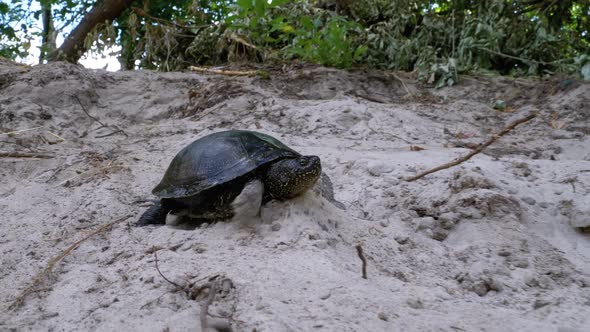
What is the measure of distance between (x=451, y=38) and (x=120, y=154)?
396cm

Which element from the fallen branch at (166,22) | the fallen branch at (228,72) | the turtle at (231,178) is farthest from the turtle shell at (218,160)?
the fallen branch at (166,22)

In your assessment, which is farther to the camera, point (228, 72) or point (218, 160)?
point (228, 72)

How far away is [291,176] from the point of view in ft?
7.90

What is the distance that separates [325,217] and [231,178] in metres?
0.50

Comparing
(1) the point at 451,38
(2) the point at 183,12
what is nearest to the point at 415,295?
(1) the point at 451,38

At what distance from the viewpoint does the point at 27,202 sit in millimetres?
3104

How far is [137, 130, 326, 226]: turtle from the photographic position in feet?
7.98

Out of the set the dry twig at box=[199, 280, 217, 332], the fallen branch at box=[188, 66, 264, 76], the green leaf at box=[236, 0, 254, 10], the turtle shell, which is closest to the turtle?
the turtle shell

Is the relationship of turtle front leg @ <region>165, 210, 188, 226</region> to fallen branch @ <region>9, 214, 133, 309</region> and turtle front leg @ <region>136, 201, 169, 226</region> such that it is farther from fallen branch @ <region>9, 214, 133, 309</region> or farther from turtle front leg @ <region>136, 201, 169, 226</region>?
fallen branch @ <region>9, 214, 133, 309</region>

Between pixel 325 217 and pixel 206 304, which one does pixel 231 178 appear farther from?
pixel 206 304

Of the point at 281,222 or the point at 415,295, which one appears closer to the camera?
the point at 415,295

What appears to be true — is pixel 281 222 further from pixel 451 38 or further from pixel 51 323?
pixel 451 38

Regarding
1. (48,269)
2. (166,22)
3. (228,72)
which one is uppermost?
(166,22)

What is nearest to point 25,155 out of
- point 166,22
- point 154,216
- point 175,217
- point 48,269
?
point 154,216
